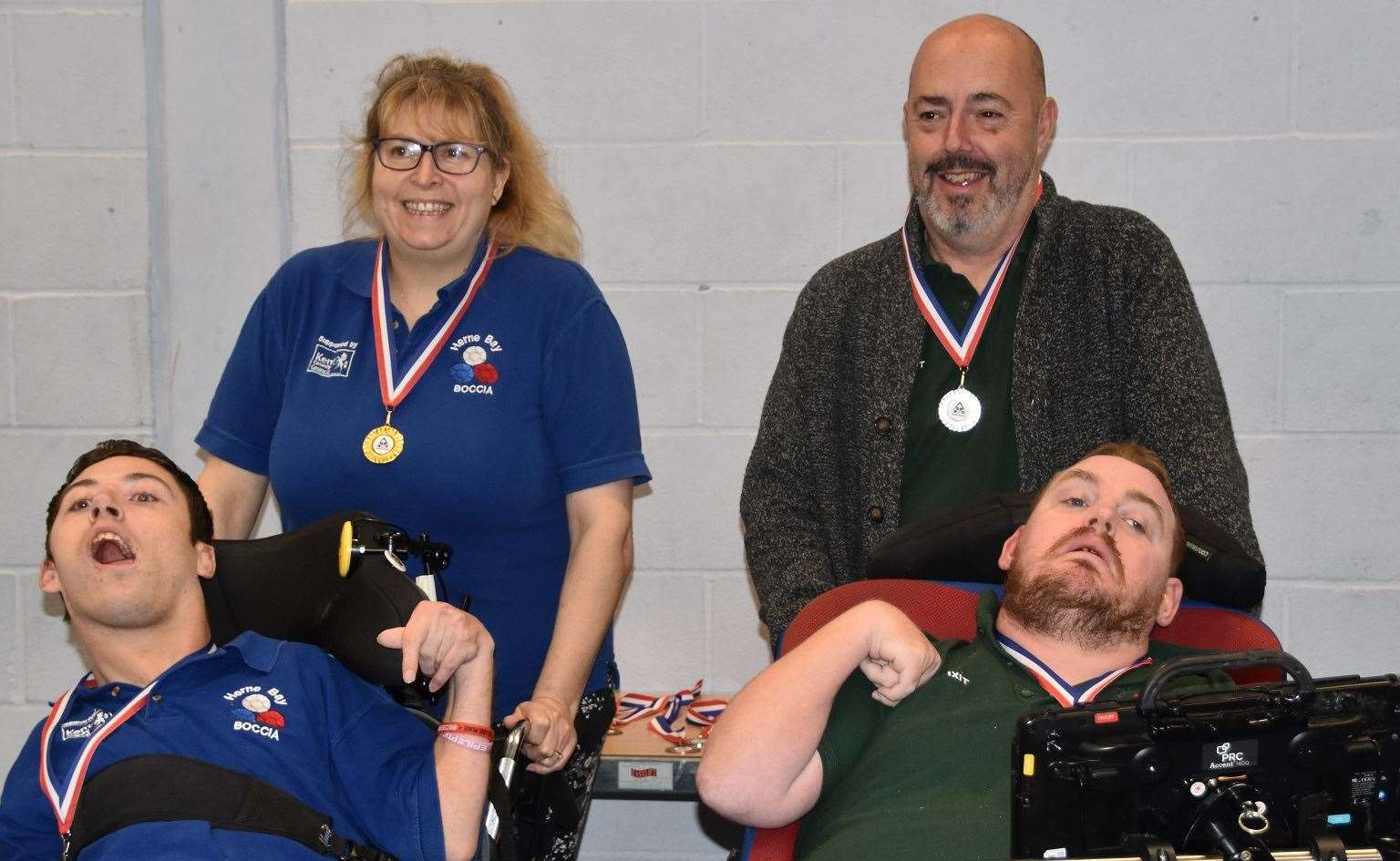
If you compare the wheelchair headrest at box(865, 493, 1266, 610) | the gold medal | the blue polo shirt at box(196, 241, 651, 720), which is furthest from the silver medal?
the gold medal

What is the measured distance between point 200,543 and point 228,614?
121 mm

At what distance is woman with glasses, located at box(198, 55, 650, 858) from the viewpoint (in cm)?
262

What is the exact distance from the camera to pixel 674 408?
3.55 m

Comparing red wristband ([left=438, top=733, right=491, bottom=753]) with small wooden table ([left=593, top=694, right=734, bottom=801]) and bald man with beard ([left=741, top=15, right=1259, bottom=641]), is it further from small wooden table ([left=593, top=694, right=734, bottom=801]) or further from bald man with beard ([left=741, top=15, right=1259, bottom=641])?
small wooden table ([left=593, top=694, right=734, bottom=801])

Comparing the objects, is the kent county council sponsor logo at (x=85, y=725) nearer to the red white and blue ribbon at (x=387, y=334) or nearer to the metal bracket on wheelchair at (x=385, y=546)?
the metal bracket on wheelchair at (x=385, y=546)

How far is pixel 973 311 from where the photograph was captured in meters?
2.87

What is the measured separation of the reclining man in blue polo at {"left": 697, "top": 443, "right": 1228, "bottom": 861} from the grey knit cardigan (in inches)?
12.9

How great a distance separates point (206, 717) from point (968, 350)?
148 cm

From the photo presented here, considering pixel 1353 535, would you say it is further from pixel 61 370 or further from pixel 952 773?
pixel 61 370

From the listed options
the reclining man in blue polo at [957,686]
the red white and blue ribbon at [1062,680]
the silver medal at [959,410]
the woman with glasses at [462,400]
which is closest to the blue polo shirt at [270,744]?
the woman with glasses at [462,400]

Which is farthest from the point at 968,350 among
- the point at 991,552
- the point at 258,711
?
the point at 258,711

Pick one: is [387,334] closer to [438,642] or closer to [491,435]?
[491,435]

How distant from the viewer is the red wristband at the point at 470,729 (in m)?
2.18

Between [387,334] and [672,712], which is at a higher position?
[387,334]
